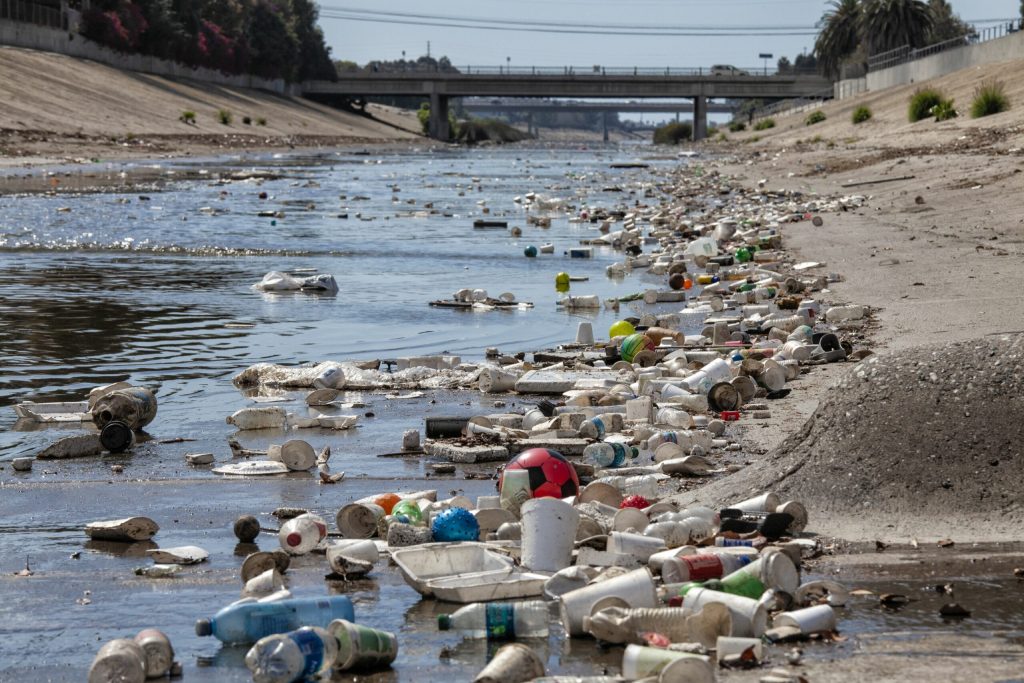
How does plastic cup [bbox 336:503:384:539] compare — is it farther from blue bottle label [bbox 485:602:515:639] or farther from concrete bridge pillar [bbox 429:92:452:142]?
concrete bridge pillar [bbox 429:92:452:142]

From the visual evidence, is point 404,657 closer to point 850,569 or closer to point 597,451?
point 850,569

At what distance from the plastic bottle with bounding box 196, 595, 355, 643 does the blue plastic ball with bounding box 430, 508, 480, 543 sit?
911 mm

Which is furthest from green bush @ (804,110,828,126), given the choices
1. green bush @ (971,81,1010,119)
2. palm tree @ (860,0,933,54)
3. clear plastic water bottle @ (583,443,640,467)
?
clear plastic water bottle @ (583,443,640,467)

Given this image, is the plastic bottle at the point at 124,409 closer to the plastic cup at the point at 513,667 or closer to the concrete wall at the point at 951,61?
the plastic cup at the point at 513,667

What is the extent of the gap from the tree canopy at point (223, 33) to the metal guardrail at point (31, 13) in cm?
260

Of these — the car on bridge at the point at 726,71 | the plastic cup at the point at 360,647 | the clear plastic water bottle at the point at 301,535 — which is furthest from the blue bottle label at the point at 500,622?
the car on bridge at the point at 726,71

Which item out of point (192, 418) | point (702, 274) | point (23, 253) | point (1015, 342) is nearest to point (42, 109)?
point (23, 253)

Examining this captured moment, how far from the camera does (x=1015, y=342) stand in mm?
5156

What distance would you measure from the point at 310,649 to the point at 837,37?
10204 cm

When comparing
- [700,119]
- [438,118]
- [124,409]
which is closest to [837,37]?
[700,119]

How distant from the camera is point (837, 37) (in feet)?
329

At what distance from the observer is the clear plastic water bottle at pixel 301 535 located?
4.93 meters

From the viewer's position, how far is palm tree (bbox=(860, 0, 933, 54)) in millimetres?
85438

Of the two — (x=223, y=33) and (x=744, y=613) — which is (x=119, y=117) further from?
(x=744, y=613)
